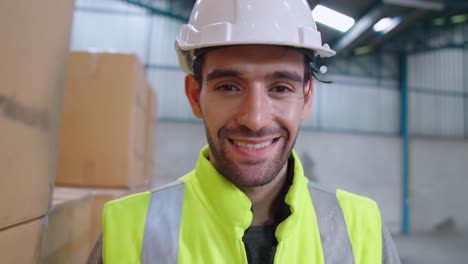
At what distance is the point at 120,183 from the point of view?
73.9 inches

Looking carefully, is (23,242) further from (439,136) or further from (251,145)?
(439,136)

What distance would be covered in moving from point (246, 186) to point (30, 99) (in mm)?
611

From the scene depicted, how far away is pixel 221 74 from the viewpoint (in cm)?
92

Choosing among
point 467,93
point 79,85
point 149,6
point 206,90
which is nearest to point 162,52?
point 149,6

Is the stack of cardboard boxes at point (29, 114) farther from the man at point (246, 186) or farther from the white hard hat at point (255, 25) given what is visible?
the white hard hat at point (255, 25)

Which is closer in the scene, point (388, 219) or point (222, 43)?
point (222, 43)

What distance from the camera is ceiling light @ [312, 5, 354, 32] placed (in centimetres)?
105

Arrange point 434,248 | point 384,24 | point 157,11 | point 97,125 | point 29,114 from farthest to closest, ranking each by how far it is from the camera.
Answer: point 157,11 < point 434,248 < point 97,125 < point 384,24 < point 29,114

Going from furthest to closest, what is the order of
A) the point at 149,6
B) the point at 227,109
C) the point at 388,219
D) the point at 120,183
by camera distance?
the point at 388,219 → the point at 149,6 → the point at 120,183 → the point at 227,109

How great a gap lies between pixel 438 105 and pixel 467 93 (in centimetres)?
85

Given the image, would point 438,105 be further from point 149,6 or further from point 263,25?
point 263,25

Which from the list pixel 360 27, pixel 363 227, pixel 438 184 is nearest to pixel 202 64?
pixel 360 27

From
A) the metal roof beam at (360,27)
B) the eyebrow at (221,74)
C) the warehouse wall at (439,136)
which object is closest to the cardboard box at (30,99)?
the eyebrow at (221,74)

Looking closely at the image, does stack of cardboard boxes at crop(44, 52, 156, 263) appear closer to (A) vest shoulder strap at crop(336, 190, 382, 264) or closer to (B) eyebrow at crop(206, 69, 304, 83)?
(B) eyebrow at crop(206, 69, 304, 83)
